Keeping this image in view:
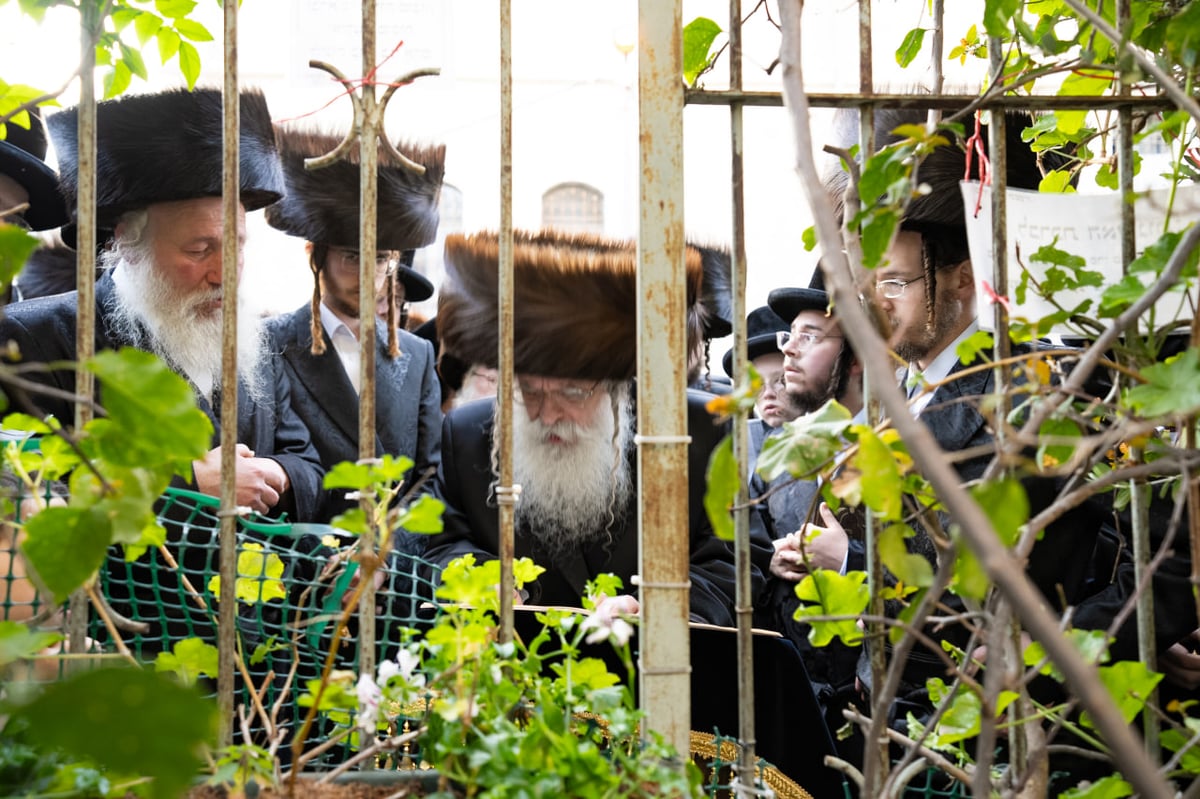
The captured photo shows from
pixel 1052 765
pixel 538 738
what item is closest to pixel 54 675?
pixel 538 738

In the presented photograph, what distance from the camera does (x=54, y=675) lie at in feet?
4.49

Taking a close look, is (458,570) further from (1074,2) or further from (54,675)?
(1074,2)

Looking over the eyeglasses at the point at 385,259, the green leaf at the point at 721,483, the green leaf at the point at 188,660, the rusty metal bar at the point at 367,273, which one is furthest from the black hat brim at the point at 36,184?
the green leaf at the point at 721,483

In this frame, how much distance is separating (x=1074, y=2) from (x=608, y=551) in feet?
8.13

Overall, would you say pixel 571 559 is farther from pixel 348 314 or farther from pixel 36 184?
pixel 36 184

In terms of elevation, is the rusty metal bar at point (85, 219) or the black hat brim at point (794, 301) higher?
the black hat brim at point (794, 301)

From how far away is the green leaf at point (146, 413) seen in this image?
874mm

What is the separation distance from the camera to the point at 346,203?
138 inches

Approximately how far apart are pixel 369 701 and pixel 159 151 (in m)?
2.67

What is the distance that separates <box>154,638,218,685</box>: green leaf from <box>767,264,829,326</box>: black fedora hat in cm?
269

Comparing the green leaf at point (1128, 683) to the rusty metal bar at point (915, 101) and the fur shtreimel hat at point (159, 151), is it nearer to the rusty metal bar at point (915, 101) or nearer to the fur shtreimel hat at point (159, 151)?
the rusty metal bar at point (915, 101)

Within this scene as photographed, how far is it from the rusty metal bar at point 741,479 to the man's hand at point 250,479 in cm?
202

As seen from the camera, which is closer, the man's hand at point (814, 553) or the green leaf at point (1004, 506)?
the green leaf at point (1004, 506)

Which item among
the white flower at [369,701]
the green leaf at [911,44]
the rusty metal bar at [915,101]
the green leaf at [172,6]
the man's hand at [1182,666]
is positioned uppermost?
the green leaf at [911,44]
